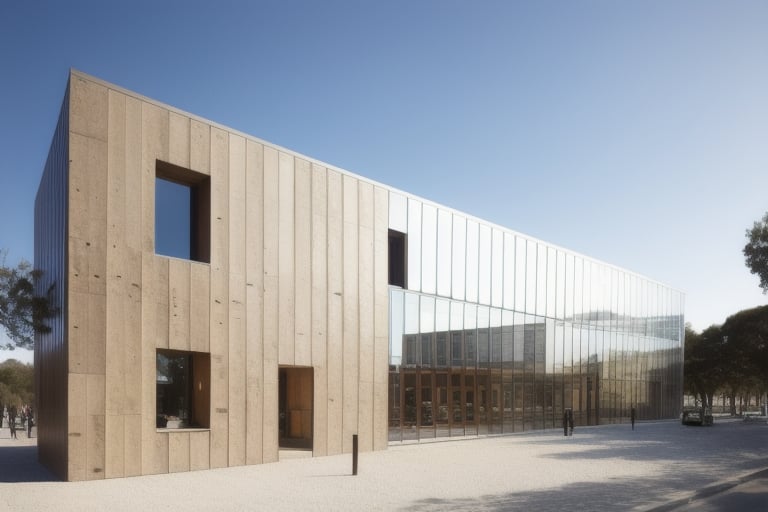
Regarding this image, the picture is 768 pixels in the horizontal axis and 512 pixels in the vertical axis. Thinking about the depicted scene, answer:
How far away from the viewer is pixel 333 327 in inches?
934

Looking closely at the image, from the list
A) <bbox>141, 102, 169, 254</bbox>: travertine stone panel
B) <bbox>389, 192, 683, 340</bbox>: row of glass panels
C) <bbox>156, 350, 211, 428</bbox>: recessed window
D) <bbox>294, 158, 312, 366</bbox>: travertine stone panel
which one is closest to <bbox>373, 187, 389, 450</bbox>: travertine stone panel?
<bbox>389, 192, 683, 340</bbox>: row of glass panels

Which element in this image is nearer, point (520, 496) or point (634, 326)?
point (520, 496)

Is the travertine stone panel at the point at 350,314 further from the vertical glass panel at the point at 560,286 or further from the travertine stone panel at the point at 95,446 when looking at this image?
the vertical glass panel at the point at 560,286

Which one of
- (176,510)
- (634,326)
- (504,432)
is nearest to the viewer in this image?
(176,510)

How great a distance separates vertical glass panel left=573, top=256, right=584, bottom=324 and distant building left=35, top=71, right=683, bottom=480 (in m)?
9.71

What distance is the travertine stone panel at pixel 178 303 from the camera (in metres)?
18.7

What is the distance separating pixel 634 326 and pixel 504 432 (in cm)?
1947

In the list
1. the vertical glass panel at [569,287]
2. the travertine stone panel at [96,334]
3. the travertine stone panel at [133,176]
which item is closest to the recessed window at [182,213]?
the travertine stone panel at [133,176]

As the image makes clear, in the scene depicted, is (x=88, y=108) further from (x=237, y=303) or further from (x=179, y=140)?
(x=237, y=303)

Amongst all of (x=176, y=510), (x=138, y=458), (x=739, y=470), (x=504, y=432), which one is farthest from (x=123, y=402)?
(x=504, y=432)

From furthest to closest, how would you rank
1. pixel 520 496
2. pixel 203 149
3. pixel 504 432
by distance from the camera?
pixel 504 432 → pixel 203 149 → pixel 520 496

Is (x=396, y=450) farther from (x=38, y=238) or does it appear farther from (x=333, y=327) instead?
(x=38, y=238)

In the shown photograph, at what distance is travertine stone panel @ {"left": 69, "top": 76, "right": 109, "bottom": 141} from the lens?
56.3ft

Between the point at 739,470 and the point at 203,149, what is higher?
the point at 203,149
